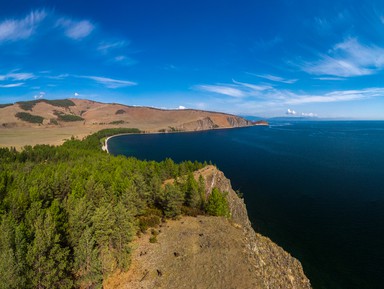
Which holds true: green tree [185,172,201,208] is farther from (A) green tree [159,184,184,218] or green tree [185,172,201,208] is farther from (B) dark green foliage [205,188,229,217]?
(A) green tree [159,184,184,218]

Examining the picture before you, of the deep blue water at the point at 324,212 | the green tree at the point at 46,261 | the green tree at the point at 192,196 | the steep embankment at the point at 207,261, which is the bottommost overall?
the deep blue water at the point at 324,212

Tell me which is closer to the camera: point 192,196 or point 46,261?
point 46,261

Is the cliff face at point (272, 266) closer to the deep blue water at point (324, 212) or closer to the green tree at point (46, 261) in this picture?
the deep blue water at point (324, 212)

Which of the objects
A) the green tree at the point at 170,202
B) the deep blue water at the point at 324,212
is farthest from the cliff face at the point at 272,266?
the green tree at the point at 170,202

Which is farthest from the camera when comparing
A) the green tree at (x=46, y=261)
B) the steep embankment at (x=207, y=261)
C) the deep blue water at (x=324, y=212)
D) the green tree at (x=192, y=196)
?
the green tree at (x=192, y=196)

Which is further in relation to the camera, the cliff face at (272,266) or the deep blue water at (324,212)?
the deep blue water at (324,212)

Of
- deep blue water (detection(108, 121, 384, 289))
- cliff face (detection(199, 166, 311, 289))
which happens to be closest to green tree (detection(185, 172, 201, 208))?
cliff face (detection(199, 166, 311, 289))

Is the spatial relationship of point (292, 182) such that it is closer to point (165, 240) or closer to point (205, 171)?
point (205, 171)

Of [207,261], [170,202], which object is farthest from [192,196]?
[207,261]

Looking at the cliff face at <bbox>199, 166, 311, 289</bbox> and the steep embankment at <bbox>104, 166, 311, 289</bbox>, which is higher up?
the steep embankment at <bbox>104, 166, 311, 289</bbox>

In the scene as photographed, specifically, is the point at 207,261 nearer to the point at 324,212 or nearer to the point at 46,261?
the point at 46,261
